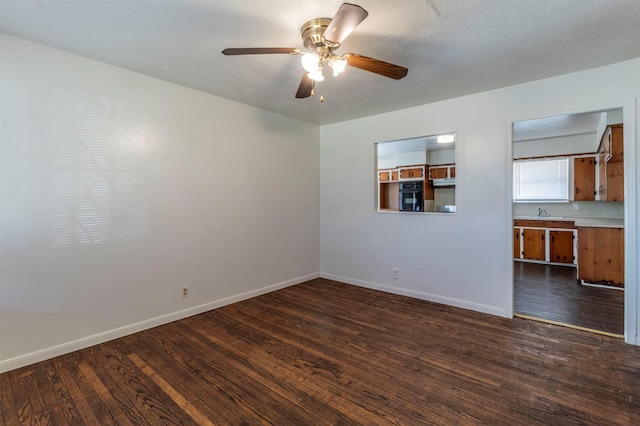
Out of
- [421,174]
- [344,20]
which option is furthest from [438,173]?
[344,20]

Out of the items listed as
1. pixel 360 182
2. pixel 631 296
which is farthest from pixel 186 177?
pixel 631 296

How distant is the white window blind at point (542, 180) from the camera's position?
6066 mm

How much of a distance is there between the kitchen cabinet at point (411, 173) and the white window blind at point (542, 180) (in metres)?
1.98

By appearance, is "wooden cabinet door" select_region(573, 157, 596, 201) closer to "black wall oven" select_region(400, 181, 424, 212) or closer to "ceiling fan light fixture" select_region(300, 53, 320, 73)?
"black wall oven" select_region(400, 181, 424, 212)

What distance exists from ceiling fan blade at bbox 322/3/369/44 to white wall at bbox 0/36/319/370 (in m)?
2.18

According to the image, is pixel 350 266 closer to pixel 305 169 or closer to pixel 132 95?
pixel 305 169

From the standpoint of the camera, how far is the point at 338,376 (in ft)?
7.24

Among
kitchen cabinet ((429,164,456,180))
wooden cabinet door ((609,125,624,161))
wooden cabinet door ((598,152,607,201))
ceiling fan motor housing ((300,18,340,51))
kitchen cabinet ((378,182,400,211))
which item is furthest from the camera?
kitchen cabinet ((378,182,400,211))

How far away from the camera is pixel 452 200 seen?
279 inches

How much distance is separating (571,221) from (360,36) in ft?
18.8

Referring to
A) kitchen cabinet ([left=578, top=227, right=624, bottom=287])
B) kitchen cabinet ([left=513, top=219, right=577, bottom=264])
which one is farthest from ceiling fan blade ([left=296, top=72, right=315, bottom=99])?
kitchen cabinet ([left=513, top=219, right=577, bottom=264])

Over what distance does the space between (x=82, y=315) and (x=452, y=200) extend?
6948mm

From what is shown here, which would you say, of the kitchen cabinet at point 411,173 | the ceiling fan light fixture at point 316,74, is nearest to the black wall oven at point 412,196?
the kitchen cabinet at point 411,173

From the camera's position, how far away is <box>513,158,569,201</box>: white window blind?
6066 mm
